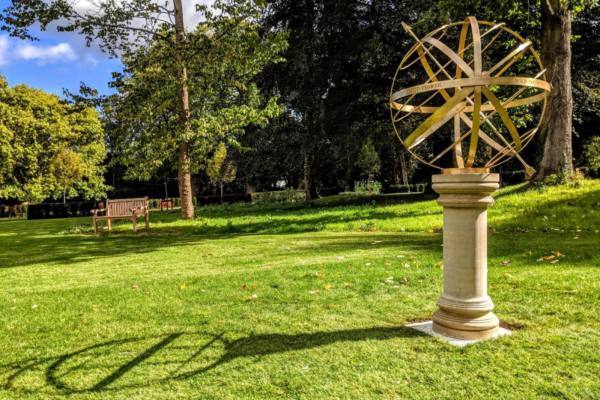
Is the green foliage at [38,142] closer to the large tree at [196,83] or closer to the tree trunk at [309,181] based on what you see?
the tree trunk at [309,181]

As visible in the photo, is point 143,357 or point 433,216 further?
point 433,216

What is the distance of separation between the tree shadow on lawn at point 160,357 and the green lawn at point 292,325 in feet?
0.05

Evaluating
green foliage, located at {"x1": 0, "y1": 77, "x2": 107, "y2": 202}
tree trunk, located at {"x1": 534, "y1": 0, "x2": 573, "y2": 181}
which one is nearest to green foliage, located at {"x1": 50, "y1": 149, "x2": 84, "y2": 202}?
green foliage, located at {"x1": 0, "y1": 77, "x2": 107, "y2": 202}

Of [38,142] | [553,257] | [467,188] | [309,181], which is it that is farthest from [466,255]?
[38,142]

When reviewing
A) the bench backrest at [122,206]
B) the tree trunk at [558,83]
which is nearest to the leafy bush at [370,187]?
the tree trunk at [558,83]

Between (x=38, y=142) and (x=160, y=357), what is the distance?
3782cm

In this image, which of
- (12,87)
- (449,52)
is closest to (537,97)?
(449,52)

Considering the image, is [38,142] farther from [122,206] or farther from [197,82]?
[122,206]

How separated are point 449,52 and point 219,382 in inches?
122

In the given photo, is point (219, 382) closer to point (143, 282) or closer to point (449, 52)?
point (449, 52)

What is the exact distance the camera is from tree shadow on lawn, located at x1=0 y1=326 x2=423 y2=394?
3154mm

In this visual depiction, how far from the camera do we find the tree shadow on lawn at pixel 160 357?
10.3 feet

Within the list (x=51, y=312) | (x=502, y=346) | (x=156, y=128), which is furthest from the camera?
(x=156, y=128)

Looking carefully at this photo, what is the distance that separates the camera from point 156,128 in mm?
16250
